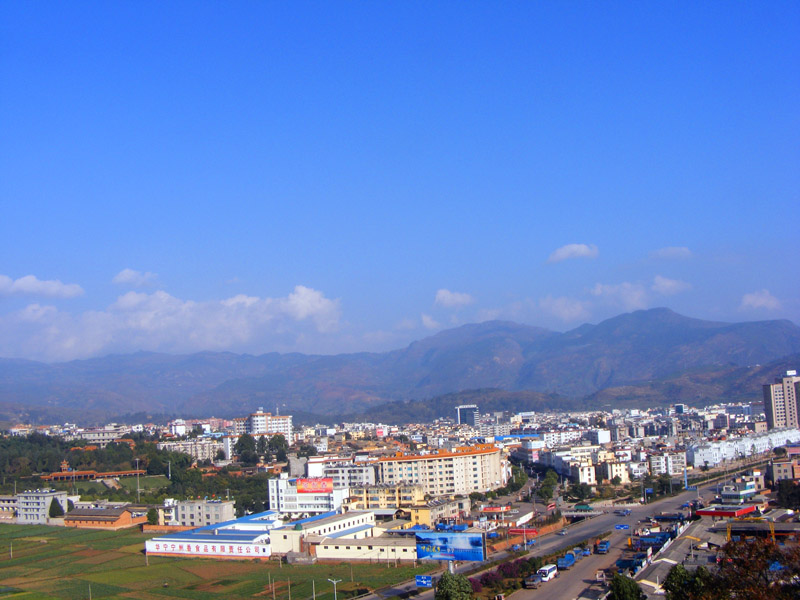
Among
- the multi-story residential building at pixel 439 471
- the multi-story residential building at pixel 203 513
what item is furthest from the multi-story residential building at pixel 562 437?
the multi-story residential building at pixel 203 513

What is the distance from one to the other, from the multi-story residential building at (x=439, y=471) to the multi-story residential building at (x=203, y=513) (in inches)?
300

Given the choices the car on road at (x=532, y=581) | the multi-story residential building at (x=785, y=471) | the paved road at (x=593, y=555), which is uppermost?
the multi-story residential building at (x=785, y=471)

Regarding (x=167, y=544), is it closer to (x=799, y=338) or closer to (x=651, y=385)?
(x=651, y=385)

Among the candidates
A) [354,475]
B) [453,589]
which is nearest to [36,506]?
[354,475]

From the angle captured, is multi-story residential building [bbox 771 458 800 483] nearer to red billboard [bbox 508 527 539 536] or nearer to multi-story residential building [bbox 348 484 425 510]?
red billboard [bbox 508 527 539 536]

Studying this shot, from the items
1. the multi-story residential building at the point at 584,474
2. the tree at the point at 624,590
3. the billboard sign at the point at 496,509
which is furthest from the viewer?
the multi-story residential building at the point at 584,474

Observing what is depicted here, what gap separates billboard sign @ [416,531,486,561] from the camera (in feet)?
59.0

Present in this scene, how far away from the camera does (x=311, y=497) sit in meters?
26.6

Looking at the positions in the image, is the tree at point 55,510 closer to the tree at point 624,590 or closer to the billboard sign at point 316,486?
the billboard sign at point 316,486

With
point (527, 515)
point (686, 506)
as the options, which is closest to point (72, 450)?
point (527, 515)

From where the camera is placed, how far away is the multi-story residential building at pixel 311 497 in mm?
26359

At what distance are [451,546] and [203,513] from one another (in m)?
9.86

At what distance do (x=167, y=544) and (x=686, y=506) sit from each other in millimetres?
15187

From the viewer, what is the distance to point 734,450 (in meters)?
39.3
